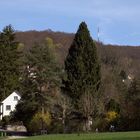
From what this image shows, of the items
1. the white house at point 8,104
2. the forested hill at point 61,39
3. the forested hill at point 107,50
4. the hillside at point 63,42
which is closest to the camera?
the white house at point 8,104

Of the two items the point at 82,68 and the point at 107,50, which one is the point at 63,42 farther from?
the point at 82,68

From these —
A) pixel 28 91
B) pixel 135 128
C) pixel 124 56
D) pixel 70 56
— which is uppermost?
pixel 124 56

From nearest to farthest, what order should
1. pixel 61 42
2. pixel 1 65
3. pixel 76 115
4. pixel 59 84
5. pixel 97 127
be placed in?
pixel 97 127, pixel 76 115, pixel 59 84, pixel 1 65, pixel 61 42

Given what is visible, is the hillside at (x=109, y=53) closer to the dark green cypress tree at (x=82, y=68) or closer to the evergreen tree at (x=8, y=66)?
the evergreen tree at (x=8, y=66)

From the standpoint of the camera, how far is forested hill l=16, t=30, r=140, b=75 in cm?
11943

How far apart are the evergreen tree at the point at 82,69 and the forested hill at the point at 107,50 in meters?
33.6

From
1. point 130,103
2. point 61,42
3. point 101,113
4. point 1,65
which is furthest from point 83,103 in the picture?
point 61,42

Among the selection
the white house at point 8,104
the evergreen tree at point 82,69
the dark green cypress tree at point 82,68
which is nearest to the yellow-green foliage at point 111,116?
the evergreen tree at point 82,69

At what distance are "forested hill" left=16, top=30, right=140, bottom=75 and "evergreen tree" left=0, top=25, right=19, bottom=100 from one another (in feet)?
38.2

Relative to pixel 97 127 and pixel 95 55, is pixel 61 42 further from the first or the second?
pixel 97 127


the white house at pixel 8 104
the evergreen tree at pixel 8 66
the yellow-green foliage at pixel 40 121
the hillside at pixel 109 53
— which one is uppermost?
the hillside at pixel 109 53

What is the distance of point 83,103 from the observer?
65.6 metres

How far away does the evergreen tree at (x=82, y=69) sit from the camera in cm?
7059

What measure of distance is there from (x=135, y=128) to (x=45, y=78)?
18060 mm
